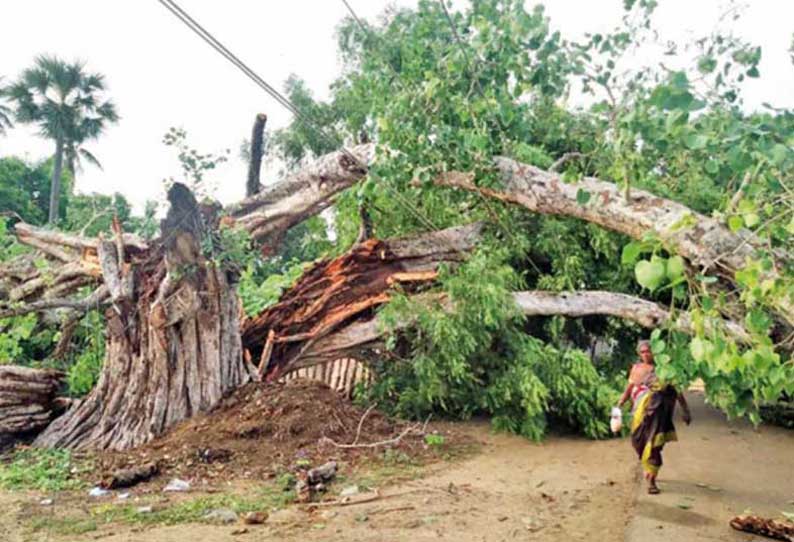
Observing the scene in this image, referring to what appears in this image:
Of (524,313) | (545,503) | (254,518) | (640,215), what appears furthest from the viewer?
(524,313)

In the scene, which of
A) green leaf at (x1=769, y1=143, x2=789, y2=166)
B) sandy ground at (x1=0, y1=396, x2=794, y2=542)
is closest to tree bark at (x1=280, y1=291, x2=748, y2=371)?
sandy ground at (x1=0, y1=396, x2=794, y2=542)

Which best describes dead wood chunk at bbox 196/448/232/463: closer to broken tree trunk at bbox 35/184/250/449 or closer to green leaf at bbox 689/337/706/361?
broken tree trunk at bbox 35/184/250/449

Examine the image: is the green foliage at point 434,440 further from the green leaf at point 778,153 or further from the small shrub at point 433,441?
the green leaf at point 778,153

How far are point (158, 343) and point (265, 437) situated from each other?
1.57m

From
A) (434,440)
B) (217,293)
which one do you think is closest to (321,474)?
(434,440)

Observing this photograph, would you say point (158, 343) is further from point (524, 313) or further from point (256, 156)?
point (524, 313)

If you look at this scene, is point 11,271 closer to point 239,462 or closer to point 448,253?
point 239,462

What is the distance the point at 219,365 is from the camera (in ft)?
23.5

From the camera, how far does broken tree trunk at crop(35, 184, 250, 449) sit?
658 centimetres

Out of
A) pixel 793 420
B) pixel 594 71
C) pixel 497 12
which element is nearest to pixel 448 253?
pixel 497 12

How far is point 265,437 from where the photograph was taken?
6.45 m

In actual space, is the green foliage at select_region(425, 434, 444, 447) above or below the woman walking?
below

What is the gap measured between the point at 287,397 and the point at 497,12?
15.0 feet

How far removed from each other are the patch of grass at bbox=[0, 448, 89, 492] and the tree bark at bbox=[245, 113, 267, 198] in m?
3.87
